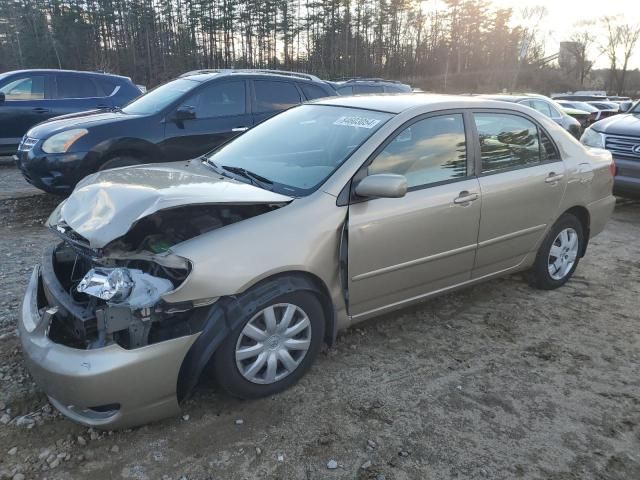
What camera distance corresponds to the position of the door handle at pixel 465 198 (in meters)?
3.50

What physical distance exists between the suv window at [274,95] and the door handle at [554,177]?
4144mm

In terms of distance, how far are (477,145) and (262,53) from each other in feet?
171

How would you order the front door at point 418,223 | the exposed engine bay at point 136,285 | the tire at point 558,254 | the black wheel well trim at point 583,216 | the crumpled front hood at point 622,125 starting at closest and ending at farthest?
the exposed engine bay at point 136,285
the front door at point 418,223
the tire at point 558,254
the black wheel well trim at point 583,216
the crumpled front hood at point 622,125

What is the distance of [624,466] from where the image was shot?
2492 millimetres

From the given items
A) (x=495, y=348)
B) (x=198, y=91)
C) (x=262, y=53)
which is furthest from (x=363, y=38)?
(x=495, y=348)

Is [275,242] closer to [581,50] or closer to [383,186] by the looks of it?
[383,186]

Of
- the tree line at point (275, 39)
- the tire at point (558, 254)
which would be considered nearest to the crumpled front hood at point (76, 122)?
the tire at point (558, 254)

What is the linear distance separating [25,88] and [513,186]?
887cm

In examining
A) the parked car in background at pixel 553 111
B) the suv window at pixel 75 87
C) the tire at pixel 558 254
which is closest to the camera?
the tire at pixel 558 254

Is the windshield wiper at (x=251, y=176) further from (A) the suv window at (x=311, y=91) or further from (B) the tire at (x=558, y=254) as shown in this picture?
(A) the suv window at (x=311, y=91)

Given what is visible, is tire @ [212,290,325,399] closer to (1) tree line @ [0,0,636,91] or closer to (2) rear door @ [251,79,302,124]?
(2) rear door @ [251,79,302,124]

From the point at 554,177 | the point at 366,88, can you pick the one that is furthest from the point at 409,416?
the point at 366,88

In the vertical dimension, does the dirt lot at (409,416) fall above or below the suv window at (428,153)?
below

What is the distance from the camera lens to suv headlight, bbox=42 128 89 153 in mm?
6062
